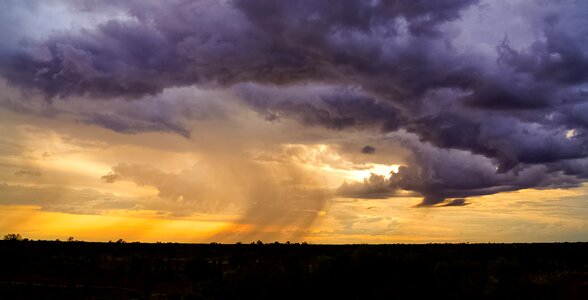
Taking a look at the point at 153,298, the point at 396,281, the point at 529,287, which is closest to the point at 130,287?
A: the point at 153,298

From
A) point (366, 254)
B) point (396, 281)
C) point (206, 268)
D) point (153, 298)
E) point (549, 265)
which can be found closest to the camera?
point (396, 281)

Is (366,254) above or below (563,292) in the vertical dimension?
above

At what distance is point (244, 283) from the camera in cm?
3017

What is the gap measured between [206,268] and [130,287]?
35.1 ft

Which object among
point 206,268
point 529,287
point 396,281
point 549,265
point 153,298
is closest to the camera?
point 529,287

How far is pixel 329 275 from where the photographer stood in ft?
99.1

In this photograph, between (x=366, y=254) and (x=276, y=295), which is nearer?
(x=276, y=295)

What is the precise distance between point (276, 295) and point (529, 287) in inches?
511

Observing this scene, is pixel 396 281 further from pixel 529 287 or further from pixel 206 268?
pixel 206 268

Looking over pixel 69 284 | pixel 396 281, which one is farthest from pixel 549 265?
pixel 69 284

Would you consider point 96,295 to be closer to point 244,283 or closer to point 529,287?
point 244,283

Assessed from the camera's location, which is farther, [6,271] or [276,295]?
[6,271]

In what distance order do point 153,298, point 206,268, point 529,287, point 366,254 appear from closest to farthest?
point 529,287
point 366,254
point 153,298
point 206,268

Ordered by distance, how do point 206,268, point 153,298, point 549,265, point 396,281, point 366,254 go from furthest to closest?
point 206,268
point 549,265
point 153,298
point 366,254
point 396,281
